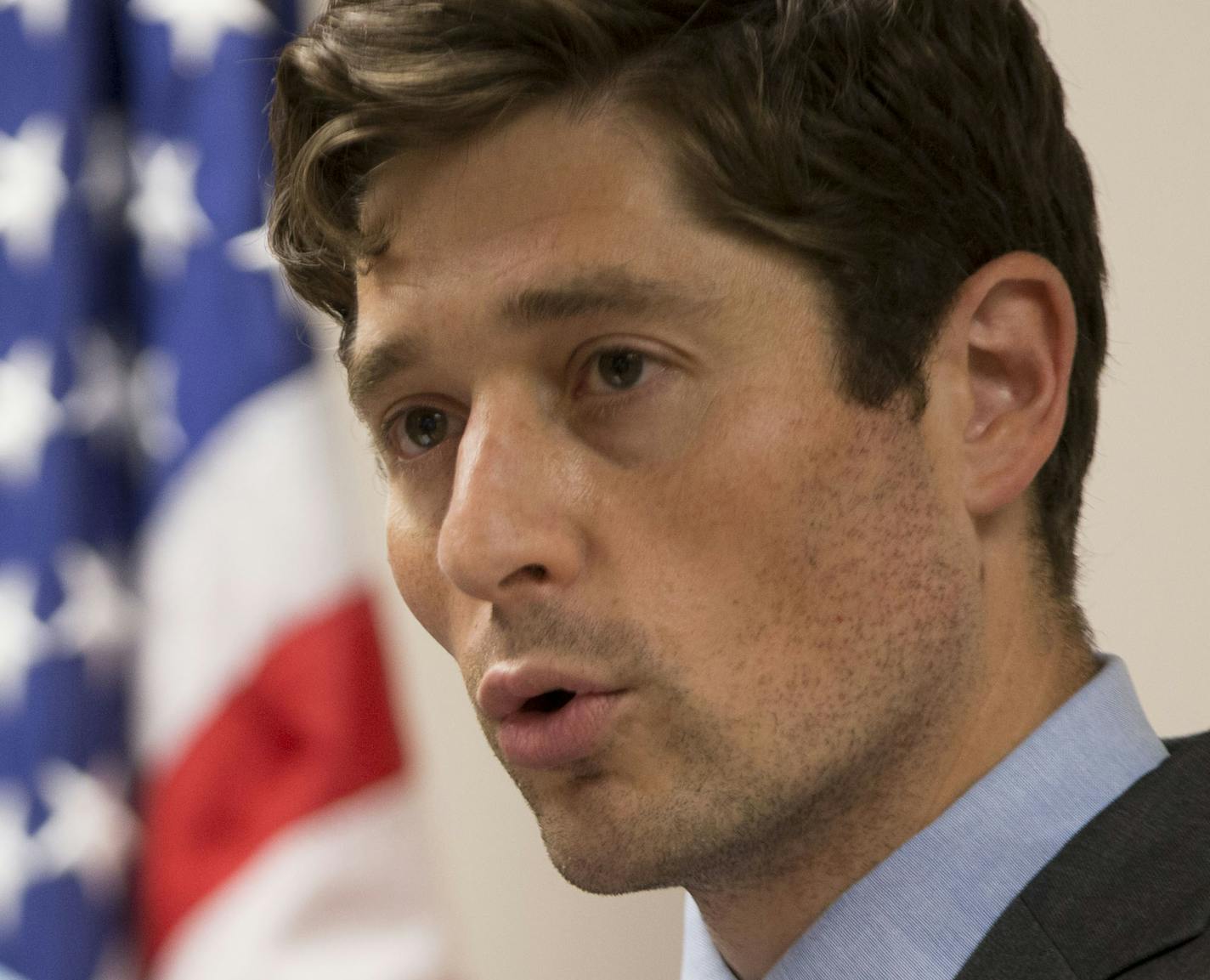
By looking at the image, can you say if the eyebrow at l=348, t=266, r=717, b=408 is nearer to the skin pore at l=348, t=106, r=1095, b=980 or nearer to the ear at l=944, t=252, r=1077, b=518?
the skin pore at l=348, t=106, r=1095, b=980

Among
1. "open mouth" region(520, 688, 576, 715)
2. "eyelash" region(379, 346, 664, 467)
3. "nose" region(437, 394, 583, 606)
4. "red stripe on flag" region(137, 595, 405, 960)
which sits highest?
"red stripe on flag" region(137, 595, 405, 960)

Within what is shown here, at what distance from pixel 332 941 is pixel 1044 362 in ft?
2.67

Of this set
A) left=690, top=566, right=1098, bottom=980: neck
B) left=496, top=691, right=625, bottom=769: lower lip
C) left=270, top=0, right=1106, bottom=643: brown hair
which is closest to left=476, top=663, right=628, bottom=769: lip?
left=496, top=691, right=625, bottom=769: lower lip

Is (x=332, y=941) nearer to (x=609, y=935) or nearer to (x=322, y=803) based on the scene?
(x=322, y=803)

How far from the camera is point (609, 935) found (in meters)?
2.22

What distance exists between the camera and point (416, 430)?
4.58 feet

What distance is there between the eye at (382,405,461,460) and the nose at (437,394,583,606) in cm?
15

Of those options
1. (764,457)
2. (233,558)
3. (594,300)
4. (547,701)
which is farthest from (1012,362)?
(233,558)

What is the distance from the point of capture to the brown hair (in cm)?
124

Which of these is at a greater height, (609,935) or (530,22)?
(530,22)

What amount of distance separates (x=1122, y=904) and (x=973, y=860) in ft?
0.40

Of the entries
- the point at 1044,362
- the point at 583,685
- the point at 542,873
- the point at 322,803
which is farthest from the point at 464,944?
the point at 322,803

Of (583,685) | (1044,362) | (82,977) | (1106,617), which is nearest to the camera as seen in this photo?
(82,977)

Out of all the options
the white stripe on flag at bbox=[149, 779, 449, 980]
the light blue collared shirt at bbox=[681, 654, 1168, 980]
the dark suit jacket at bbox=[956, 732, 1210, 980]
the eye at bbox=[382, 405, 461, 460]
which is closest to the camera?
the white stripe on flag at bbox=[149, 779, 449, 980]
